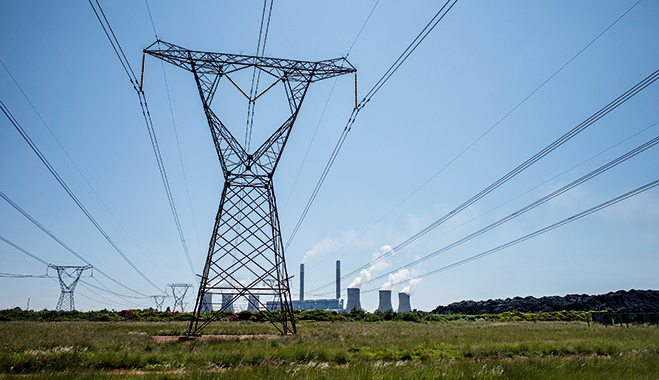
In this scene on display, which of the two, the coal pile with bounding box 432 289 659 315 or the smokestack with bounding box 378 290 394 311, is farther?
the smokestack with bounding box 378 290 394 311

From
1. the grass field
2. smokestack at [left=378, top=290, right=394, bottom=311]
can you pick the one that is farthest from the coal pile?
smokestack at [left=378, top=290, right=394, bottom=311]

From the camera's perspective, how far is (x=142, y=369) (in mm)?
10727

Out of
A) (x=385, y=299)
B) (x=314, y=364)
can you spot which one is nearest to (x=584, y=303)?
(x=314, y=364)

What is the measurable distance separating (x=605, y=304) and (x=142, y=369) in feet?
344

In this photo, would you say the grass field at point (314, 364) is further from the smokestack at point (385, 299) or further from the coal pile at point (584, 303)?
the smokestack at point (385, 299)

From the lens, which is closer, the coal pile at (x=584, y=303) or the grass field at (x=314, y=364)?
the grass field at (x=314, y=364)

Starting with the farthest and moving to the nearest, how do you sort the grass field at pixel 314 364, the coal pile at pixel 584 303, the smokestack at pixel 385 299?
1. the smokestack at pixel 385 299
2. the coal pile at pixel 584 303
3. the grass field at pixel 314 364

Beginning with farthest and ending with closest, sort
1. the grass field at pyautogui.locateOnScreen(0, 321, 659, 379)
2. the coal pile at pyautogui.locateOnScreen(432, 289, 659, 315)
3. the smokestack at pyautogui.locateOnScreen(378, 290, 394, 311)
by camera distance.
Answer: the smokestack at pyautogui.locateOnScreen(378, 290, 394, 311), the coal pile at pyautogui.locateOnScreen(432, 289, 659, 315), the grass field at pyautogui.locateOnScreen(0, 321, 659, 379)

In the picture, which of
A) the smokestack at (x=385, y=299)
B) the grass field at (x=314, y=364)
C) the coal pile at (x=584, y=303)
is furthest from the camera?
the smokestack at (x=385, y=299)

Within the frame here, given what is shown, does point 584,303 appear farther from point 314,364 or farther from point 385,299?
point 385,299

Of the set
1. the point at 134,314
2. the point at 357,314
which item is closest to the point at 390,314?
the point at 357,314

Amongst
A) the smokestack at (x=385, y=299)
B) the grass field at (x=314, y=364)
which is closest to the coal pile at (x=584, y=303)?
the grass field at (x=314, y=364)

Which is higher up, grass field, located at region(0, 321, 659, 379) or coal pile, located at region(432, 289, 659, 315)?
grass field, located at region(0, 321, 659, 379)

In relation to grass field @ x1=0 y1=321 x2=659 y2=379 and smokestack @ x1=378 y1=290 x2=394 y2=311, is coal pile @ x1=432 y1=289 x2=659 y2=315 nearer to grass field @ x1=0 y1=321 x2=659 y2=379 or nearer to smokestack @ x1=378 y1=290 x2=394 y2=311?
grass field @ x1=0 y1=321 x2=659 y2=379
